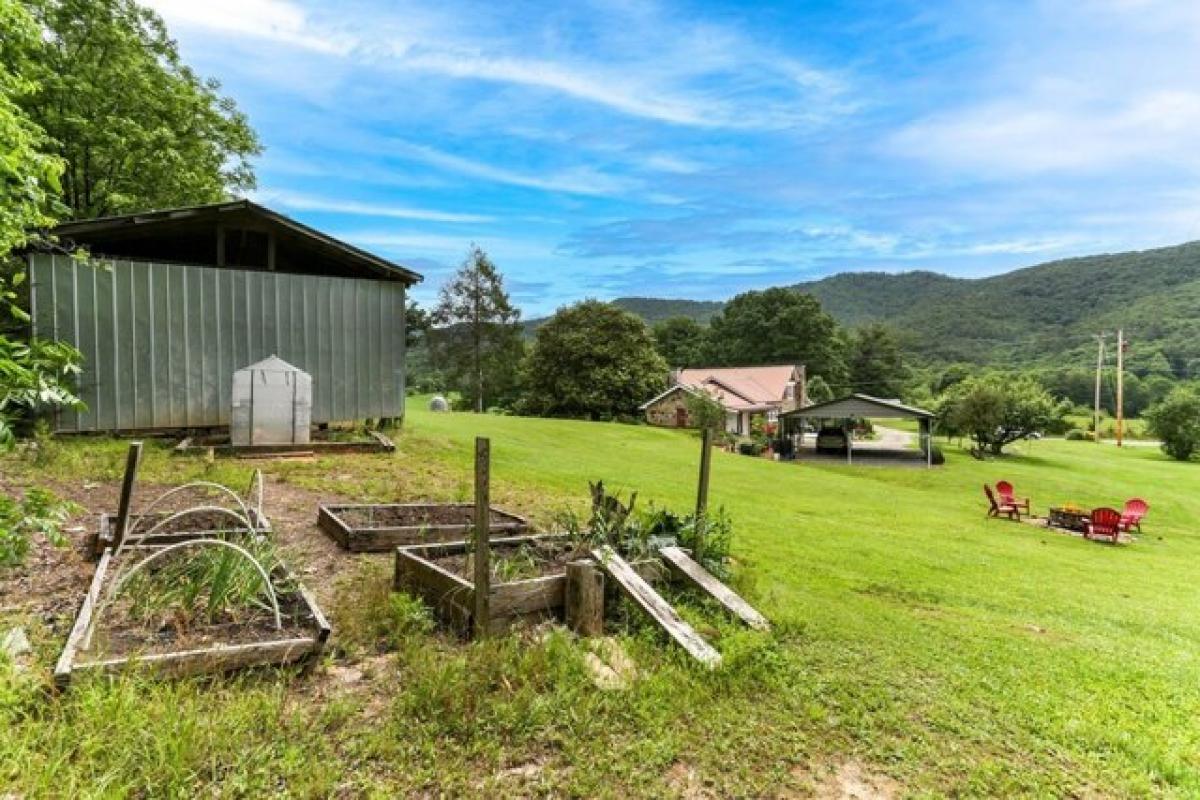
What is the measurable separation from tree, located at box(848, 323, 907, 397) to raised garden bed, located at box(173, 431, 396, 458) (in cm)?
6433

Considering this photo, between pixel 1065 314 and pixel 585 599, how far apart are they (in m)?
102

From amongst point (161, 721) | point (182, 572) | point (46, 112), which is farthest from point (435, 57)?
point (161, 721)

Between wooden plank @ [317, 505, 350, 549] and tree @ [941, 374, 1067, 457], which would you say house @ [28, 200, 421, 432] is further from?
tree @ [941, 374, 1067, 457]

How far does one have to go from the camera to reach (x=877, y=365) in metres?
68.4

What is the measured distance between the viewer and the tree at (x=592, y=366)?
39.8 metres

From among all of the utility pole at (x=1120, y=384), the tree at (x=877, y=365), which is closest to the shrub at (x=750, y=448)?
the utility pole at (x=1120, y=384)

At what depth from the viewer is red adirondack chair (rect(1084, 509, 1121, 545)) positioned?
1305 centimetres

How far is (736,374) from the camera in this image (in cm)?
4319

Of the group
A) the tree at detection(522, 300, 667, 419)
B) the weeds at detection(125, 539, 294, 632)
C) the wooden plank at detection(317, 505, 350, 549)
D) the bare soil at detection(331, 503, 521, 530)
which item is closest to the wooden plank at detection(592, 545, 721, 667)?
the bare soil at detection(331, 503, 521, 530)

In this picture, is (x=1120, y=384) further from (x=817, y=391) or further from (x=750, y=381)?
(x=750, y=381)

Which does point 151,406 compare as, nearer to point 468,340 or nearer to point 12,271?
point 12,271

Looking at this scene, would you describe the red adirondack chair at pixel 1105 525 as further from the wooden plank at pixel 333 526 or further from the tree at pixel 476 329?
the tree at pixel 476 329

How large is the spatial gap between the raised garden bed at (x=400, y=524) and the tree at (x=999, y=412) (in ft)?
102

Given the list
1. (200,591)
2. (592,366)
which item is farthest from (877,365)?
(200,591)
